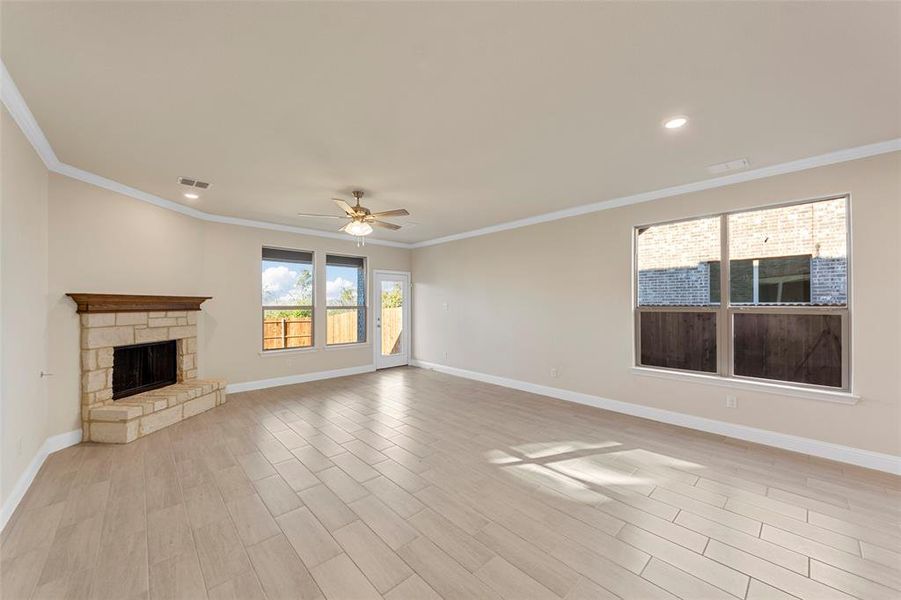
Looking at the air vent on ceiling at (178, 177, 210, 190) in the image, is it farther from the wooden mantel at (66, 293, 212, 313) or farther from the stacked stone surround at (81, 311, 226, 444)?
the stacked stone surround at (81, 311, 226, 444)

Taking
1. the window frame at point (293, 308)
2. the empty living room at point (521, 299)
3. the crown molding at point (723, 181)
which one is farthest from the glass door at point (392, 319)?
the crown molding at point (723, 181)

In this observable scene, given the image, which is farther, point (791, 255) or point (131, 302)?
point (131, 302)

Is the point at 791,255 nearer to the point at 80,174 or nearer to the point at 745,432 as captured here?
the point at 745,432

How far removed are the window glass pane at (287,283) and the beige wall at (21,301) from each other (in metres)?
2.71

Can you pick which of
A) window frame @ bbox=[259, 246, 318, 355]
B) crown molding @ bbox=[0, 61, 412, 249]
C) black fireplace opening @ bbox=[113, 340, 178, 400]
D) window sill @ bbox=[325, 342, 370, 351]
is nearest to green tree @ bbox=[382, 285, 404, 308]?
window sill @ bbox=[325, 342, 370, 351]

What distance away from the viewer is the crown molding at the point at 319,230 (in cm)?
241

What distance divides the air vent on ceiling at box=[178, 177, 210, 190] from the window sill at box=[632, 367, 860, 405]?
558cm

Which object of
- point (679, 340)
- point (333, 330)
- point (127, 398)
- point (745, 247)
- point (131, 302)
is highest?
point (745, 247)

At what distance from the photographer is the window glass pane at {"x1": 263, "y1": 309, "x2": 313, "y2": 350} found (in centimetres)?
588

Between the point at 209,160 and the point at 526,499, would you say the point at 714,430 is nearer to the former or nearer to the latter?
the point at 526,499

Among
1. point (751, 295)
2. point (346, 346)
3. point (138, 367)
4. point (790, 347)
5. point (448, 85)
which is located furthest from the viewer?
point (346, 346)

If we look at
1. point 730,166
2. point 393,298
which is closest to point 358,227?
point 393,298

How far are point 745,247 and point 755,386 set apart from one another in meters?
1.47

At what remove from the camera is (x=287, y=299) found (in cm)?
609
